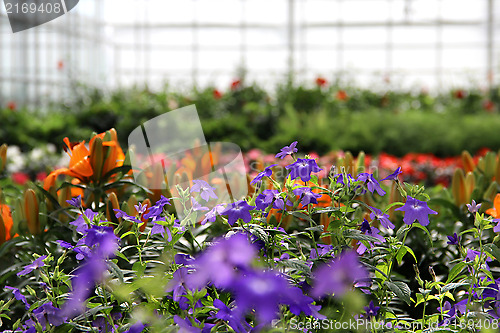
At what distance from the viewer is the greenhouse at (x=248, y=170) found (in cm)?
95

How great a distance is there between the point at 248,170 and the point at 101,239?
6.54 ft

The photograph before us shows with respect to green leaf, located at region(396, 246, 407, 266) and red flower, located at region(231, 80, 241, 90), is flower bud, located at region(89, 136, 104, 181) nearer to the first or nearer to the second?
green leaf, located at region(396, 246, 407, 266)

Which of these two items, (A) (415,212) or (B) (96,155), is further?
(B) (96,155)

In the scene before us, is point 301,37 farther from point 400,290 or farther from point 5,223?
point 400,290

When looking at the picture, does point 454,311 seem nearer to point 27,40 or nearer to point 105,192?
point 105,192

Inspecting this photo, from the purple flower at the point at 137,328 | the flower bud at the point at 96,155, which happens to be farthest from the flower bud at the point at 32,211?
the purple flower at the point at 137,328

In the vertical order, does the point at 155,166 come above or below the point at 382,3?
below

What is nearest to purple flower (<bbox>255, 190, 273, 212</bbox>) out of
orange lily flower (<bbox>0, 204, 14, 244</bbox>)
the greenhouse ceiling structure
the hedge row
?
orange lily flower (<bbox>0, 204, 14, 244</bbox>)

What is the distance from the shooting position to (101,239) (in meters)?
0.89

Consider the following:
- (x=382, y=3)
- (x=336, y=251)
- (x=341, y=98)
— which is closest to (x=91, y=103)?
(x=341, y=98)

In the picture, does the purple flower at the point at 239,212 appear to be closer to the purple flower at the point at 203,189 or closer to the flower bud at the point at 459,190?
the purple flower at the point at 203,189

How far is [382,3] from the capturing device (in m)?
14.8

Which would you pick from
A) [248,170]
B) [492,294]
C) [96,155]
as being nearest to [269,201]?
[492,294]

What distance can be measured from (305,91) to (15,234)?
22.4ft
